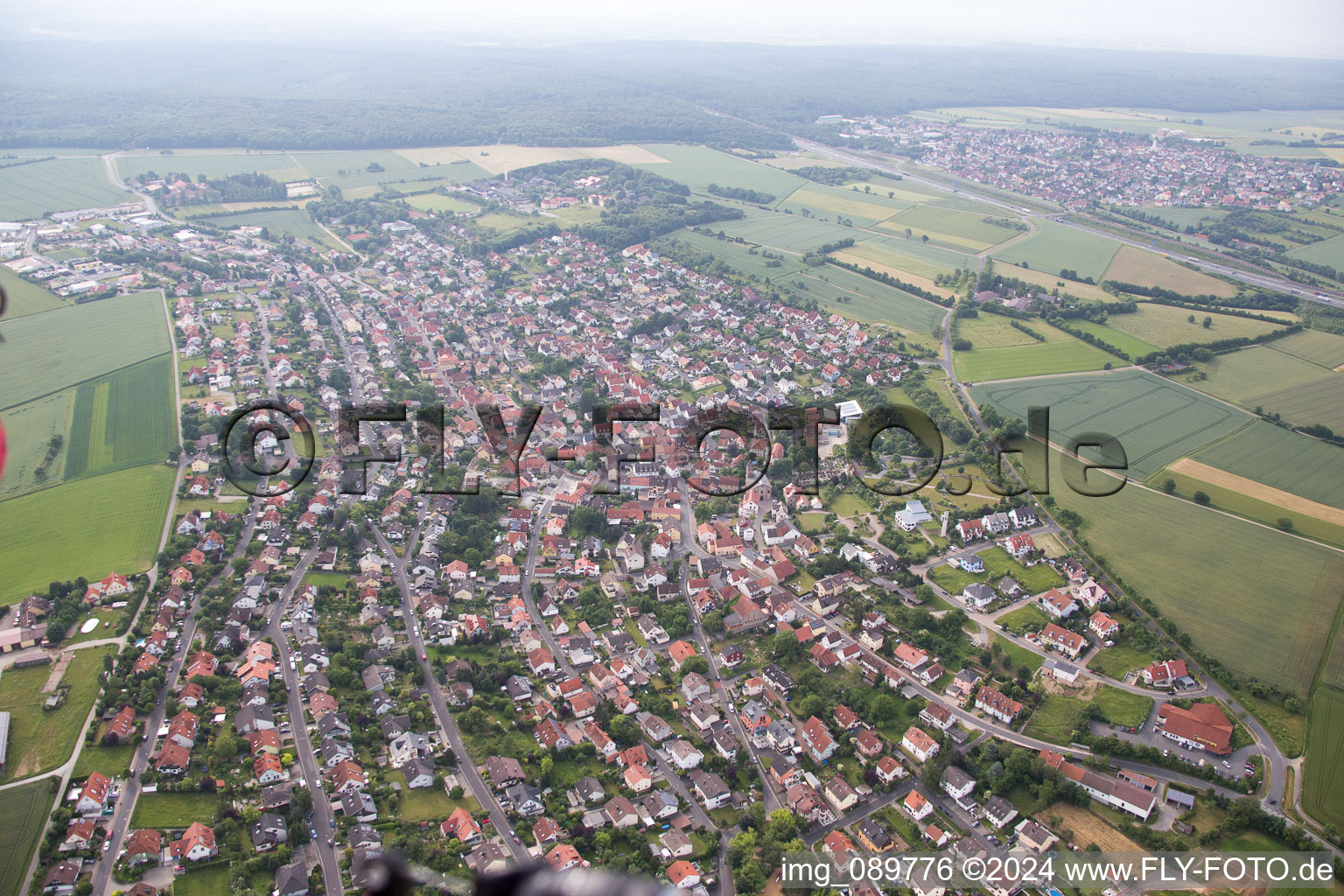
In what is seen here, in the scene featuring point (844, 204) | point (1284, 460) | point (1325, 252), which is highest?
point (844, 204)

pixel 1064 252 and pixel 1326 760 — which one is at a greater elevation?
pixel 1064 252

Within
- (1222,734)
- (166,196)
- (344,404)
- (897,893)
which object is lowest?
(897,893)

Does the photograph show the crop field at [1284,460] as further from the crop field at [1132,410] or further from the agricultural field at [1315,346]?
the agricultural field at [1315,346]

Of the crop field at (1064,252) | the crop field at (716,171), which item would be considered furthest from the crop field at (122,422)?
the crop field at (1064,252)

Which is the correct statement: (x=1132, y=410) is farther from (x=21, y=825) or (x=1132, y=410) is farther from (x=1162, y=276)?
(x=21, y=825)

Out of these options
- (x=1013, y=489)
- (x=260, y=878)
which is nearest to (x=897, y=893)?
(x=260, y=878)

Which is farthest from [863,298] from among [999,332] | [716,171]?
[716,171]

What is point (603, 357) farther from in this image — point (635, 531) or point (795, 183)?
point (795, 183)
